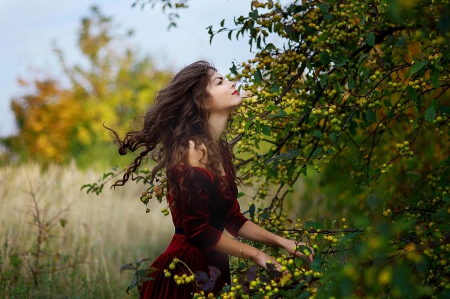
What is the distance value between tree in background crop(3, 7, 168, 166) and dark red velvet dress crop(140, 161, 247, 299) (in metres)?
10.3

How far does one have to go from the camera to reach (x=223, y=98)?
2723 mm

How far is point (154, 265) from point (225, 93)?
90 centimetres

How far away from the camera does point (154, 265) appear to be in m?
2.64

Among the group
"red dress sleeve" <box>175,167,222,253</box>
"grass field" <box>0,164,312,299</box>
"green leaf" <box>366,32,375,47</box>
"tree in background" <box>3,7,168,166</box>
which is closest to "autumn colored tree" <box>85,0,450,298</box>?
"green leaf" <box>366,32,375,47</box>

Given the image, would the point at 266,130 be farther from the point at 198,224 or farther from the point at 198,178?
the point at 198,224

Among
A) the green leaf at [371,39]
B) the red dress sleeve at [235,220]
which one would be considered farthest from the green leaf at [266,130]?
the green leaf at [371,39]

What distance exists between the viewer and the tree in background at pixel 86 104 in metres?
13.6

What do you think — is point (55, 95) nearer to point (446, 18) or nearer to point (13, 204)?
point (13, 204)

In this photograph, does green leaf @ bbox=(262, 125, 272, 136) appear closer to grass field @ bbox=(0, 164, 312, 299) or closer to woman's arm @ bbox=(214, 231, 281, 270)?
woman's arm @ bbox=(214, 231, 281, 270)

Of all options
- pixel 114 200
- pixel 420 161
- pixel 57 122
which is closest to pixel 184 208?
pixel 420 161

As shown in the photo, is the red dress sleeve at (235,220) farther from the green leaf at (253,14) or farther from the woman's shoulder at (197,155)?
the green leaf at (253,14)

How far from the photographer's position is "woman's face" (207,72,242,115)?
271cm

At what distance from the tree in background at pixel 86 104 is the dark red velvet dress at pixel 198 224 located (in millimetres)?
10278

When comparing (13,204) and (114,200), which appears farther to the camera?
(114,200)
